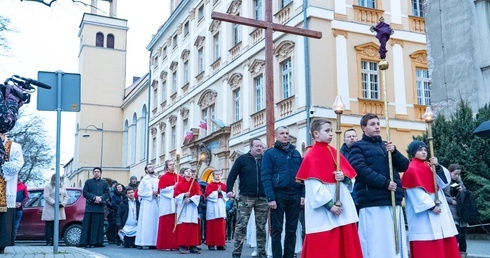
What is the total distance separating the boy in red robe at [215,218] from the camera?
1387cm

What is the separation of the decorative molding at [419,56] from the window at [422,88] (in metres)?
0.38

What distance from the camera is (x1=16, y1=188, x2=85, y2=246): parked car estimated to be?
15.7 m

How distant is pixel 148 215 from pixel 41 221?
3971 mm

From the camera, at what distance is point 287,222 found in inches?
338

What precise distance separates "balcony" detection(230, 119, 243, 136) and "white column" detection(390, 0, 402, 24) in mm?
8072

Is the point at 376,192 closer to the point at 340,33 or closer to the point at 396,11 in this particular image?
the point at 340,33

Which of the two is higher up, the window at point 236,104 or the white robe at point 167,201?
the window at point 236,104

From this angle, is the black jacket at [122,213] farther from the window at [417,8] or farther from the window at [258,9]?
the window at [417,8]

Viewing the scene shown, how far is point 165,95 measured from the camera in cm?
4091

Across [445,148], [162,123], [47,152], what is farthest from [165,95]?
[445,148]

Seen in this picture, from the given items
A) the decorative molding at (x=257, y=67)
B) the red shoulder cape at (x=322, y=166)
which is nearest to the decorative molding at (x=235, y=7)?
the decorative molding at (x=257, y=67)

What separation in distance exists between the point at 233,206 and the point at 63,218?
22.0ft

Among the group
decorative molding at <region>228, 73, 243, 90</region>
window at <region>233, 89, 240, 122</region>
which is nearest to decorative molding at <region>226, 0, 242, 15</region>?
decorative molding at <region>228, 73, 243, 90</region>

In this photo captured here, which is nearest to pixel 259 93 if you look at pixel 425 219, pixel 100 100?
pixel 425 219
